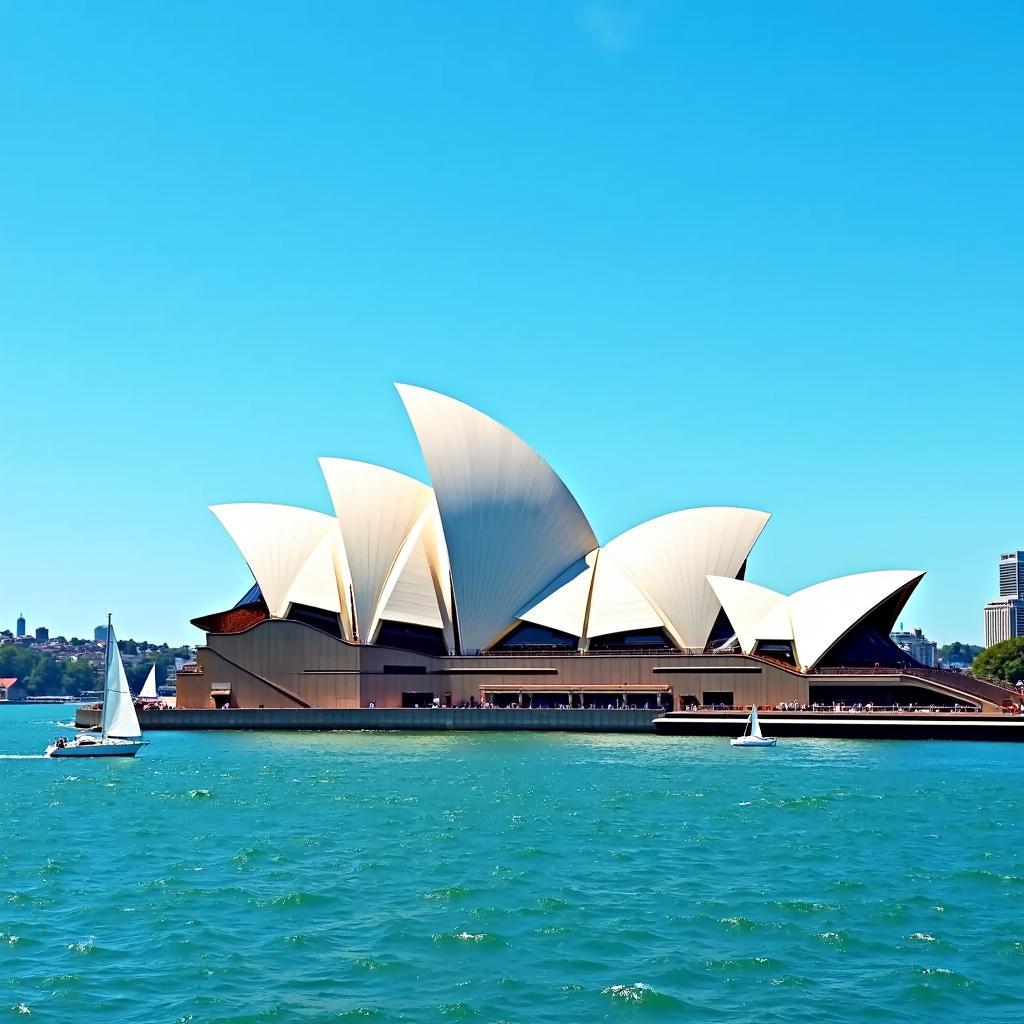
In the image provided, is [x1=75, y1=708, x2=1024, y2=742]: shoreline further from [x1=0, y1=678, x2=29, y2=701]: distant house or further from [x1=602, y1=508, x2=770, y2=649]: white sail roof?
[x1=0, y1=678, x2=29, y2=701]: distant house

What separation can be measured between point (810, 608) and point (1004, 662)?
40.9 m

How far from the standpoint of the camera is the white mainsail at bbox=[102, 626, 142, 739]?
48.6m

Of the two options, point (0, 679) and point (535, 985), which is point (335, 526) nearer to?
point (535, 985)

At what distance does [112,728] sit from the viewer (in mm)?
48938

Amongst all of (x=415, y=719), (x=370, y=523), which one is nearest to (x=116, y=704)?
(x=415, y=719)

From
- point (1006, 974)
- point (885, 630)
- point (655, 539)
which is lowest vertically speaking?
point (1006, 974)

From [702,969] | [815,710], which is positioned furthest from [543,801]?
[815,710]

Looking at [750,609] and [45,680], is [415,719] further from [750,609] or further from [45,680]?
[45,680]

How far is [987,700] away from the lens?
58656 millimetres

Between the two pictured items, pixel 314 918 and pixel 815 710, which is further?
pixel 815 710

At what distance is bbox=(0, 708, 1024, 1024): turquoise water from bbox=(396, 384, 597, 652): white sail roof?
2778 centimetres

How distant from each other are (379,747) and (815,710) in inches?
800

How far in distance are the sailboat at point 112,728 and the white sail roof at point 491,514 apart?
19.0 meters

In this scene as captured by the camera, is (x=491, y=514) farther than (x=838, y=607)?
Yes
